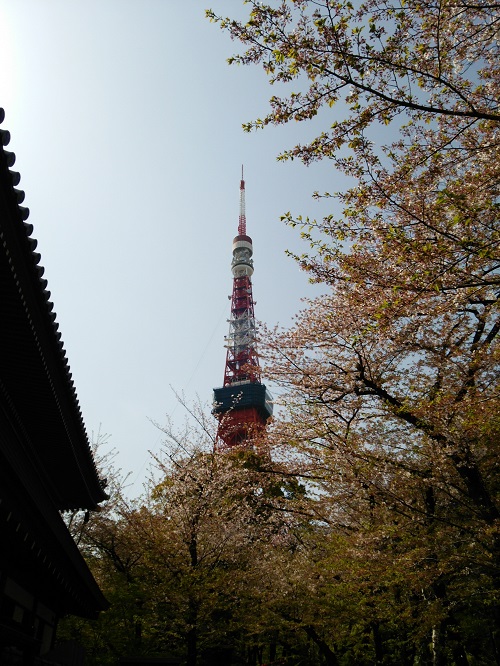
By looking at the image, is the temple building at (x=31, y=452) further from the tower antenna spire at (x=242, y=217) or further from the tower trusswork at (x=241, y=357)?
the tower antenna spire at (x=242, y=217)

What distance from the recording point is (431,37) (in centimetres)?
527

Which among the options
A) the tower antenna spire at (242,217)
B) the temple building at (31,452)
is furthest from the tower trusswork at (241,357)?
the temple building at (31,452)

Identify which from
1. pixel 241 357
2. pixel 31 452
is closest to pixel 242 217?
pixel 241 357

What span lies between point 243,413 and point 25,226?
147ft

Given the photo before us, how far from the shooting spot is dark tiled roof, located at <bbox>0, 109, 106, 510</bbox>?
13.7 feet

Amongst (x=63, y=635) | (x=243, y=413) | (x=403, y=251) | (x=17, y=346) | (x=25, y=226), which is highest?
(x=243, y=413)

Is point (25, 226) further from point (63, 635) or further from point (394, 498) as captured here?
point (63, 635)

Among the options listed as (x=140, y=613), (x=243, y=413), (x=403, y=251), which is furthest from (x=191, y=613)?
(x=243, y=413)

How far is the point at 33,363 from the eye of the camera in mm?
5699

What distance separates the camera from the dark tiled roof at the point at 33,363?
4.18 m

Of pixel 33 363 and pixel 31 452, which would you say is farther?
pixel 31 452

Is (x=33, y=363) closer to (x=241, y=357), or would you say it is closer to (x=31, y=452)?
(x=31, y=452)

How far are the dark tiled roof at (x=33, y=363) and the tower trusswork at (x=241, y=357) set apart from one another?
31482 millimetres

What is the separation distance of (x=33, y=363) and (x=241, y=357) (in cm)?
4832
